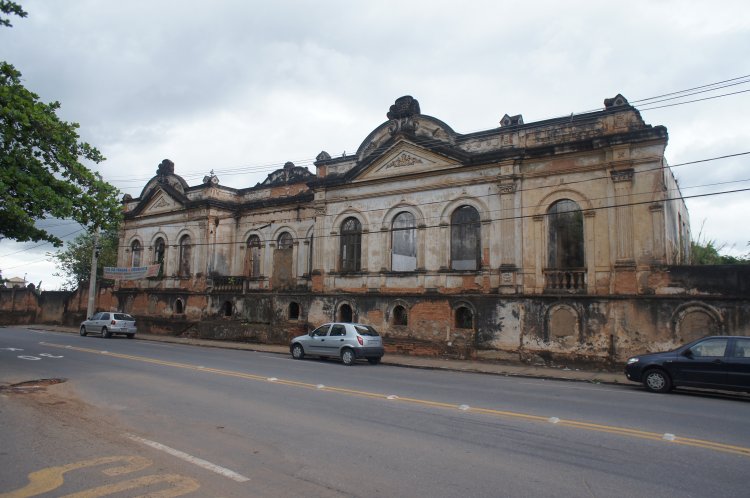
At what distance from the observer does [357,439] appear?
22.8 feet

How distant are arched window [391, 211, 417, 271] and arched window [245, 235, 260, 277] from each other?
10.5m

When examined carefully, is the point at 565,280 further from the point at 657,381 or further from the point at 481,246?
the point at 657,381

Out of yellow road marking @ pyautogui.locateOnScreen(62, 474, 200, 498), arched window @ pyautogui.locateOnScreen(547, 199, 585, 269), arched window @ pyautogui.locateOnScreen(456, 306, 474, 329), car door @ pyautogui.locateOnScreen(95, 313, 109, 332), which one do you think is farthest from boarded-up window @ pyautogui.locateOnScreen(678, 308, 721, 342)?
car door @ pyautogui.locateOnScreen(95, 313, 109, 332)

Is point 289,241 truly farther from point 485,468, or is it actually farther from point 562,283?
point 485,468

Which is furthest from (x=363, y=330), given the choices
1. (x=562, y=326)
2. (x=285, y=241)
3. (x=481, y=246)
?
(x=285, y=241)

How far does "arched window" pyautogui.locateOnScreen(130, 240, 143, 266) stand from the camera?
115 ft

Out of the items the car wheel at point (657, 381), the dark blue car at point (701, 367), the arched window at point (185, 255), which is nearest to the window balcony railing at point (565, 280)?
the dark blue car at point (701, 367)

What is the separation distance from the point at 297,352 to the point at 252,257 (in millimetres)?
12661

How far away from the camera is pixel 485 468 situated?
574 cm

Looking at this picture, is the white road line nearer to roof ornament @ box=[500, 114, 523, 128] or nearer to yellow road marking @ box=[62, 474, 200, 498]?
yellow road marking @ box=[62, 474, 200, 498]

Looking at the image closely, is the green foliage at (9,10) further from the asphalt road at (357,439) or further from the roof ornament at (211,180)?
the roof ornament at (211,180)

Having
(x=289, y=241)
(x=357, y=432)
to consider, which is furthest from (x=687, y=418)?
(x=289, y=241)

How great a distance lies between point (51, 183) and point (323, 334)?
961cm

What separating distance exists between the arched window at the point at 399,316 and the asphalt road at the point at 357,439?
9.20 metres
